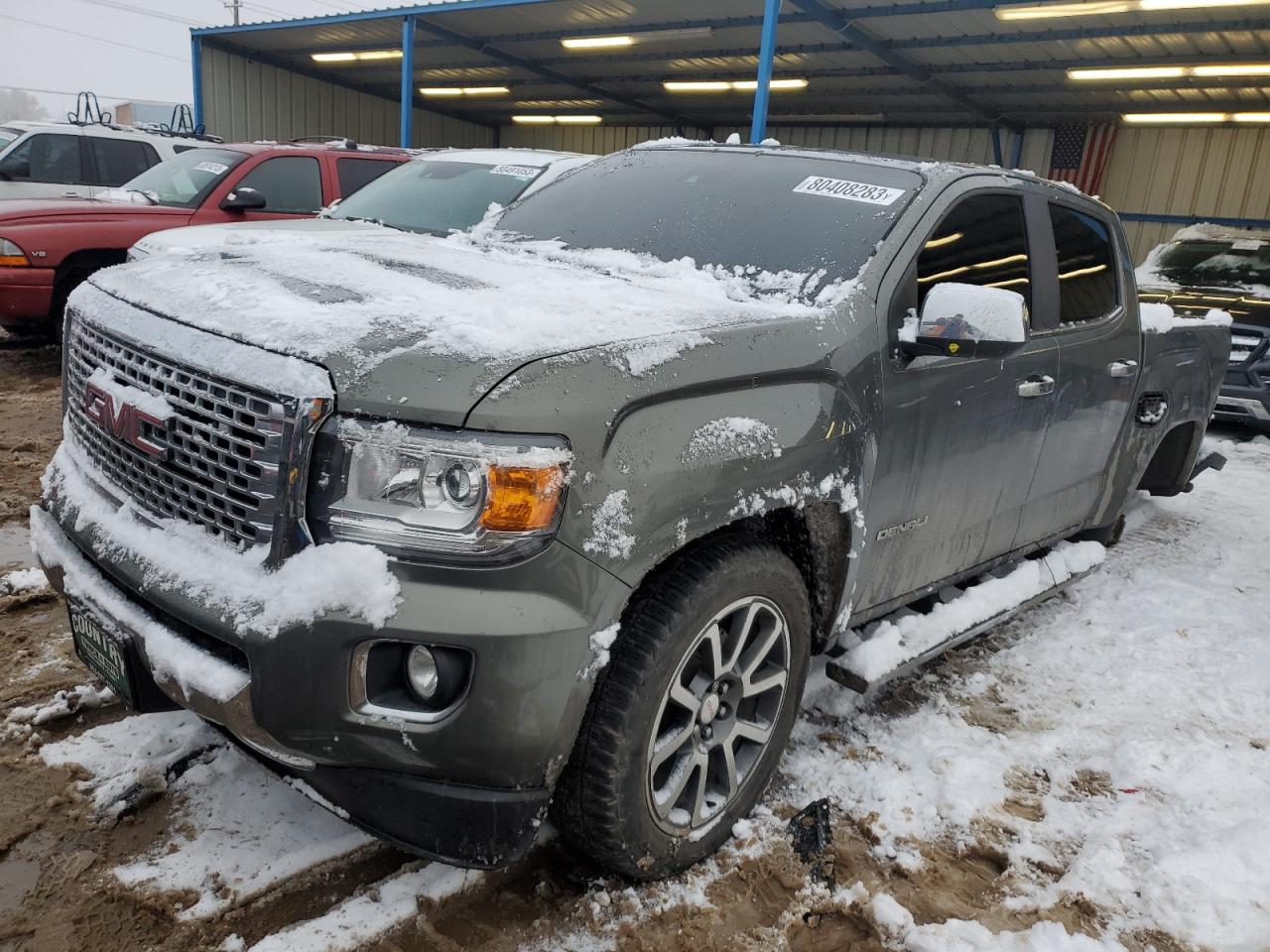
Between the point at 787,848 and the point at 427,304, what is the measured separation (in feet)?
5.47

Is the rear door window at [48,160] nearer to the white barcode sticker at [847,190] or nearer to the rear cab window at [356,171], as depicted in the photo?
the rear cab window at [356,171]

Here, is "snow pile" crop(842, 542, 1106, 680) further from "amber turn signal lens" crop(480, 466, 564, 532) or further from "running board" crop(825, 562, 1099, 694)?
"amber turn signal lens" crop(480, 466, 564, 532)

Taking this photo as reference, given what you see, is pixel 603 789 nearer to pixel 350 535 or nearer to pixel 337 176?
pixel 350 535

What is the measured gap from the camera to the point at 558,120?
23000 mm

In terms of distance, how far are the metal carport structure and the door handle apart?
348 inches

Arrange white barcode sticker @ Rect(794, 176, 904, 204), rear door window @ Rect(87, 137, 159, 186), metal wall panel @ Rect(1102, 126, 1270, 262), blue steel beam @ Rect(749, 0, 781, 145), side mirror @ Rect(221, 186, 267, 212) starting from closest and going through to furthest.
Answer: white barcode sticker @ Rect(794, 176, 904, 204), side mirror @ Rect(221, 186, 267, 212), rear door window @ Rect(87, 137, 159, 186), blue steel beam @ Rect(749, 0, 781, 145), metal wall panel @ Rect(1102, 126, 1270, 262)

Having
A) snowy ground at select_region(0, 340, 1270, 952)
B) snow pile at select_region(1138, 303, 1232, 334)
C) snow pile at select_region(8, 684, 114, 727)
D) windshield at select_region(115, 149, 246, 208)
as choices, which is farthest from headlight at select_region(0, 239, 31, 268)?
snow pile at select_region(1138, 303, 1232, 334)

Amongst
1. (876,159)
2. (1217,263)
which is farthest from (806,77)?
(876,159)

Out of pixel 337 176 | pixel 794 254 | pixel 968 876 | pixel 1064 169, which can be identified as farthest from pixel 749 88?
pixel 968 876

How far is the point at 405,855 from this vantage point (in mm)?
2336

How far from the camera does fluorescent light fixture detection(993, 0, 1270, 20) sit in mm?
10148

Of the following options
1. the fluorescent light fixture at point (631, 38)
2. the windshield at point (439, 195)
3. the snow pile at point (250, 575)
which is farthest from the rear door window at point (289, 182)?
the fluorescent light fixture at point (631, 38)

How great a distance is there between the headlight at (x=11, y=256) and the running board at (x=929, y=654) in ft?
21.9

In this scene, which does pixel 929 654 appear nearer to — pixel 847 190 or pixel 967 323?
pixel 967 323
